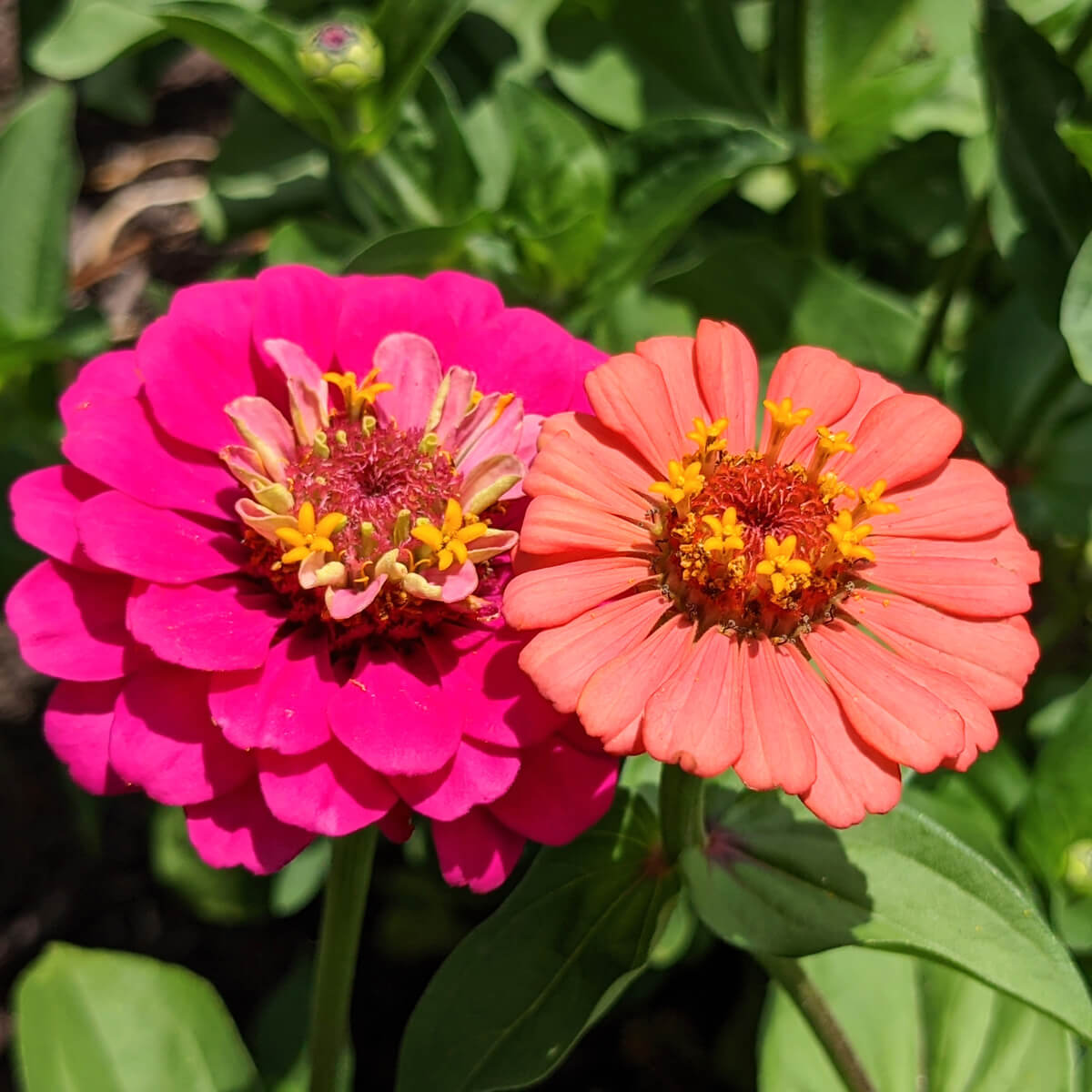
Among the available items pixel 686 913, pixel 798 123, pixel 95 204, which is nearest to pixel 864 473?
pixel 686 913

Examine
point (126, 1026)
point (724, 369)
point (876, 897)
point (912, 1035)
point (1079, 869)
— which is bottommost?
point (126, 1026)

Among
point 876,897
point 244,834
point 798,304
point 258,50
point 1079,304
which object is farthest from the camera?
point 798,304

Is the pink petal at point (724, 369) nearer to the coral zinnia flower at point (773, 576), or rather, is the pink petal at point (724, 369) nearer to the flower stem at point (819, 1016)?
the coral zinnia flower at point (773, 576)

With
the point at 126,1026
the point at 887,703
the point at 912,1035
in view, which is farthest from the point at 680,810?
the point at 126,1026

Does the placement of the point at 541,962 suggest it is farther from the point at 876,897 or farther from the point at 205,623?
the point at 205,623

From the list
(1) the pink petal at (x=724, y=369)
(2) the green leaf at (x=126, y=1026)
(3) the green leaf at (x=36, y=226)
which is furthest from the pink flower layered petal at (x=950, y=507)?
(3) the green leaf at (x=36, y=226)

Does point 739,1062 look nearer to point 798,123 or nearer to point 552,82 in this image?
point 798,123

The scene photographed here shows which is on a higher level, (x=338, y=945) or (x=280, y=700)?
(x=280, y=700)
